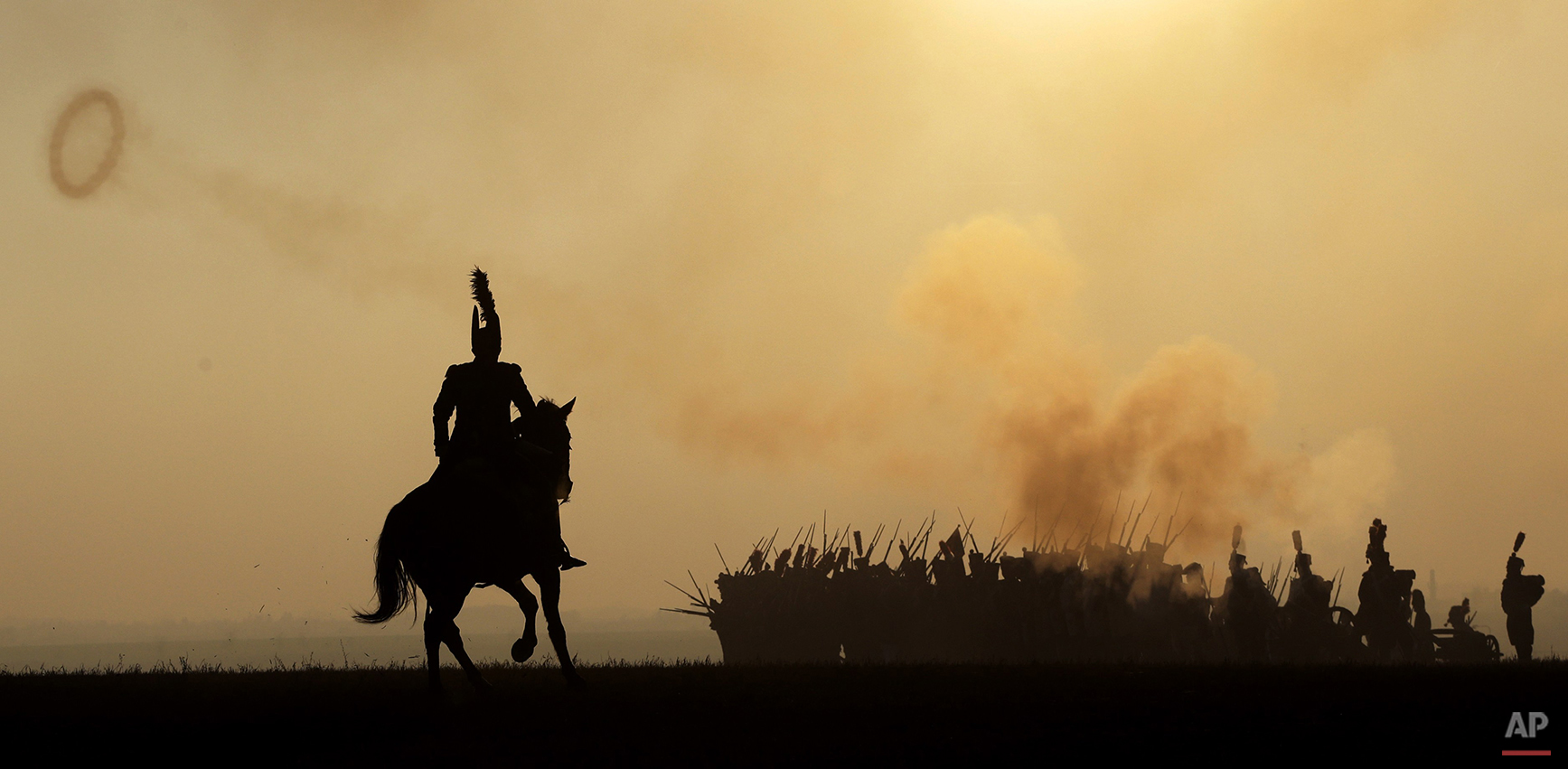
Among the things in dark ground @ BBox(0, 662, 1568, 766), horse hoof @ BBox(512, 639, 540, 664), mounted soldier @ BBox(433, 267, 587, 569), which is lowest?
dark ground @ BBox(0, 662, 1568, 766)

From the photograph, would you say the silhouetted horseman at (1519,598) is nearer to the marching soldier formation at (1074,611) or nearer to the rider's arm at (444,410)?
the marching soldier formation at (1074,611)

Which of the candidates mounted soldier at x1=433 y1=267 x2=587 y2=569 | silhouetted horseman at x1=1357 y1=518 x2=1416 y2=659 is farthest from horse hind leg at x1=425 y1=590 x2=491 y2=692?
silhouetted horseman at x1=1357 y1=518 x2=1416 y2=659

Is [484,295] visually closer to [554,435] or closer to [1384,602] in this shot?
[554,435]

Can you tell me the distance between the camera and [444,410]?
13.2m

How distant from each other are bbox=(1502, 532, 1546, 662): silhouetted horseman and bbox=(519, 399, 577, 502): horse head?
18.2 meters

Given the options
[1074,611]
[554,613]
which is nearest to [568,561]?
[554,613]

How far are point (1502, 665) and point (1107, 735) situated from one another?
316 inches

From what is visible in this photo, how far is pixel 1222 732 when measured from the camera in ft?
29.9

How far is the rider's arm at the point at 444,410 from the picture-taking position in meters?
13.1

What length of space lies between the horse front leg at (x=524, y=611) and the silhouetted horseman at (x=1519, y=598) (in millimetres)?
18574

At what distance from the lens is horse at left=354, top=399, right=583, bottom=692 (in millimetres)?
12258

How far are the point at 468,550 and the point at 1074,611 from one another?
19.0 m
